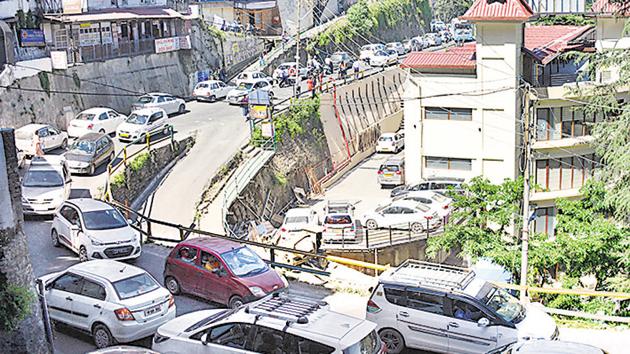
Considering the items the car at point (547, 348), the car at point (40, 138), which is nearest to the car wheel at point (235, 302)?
the car at point (547, 348)

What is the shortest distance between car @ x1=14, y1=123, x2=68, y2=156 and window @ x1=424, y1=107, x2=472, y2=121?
18000 mm

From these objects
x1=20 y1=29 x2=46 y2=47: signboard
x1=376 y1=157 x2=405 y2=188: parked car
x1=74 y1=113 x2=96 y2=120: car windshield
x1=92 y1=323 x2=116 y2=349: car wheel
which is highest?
x1=20 y1=29 x2=46 y2=47: signboard

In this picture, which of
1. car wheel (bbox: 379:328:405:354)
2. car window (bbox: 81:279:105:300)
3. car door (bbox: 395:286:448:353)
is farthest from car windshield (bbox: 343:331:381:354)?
car window (bbox: 81:279:105:300)

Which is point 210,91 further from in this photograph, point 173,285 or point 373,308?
point 373,308

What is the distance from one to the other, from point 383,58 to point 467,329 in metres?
57.6

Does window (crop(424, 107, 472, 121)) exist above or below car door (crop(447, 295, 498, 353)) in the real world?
below

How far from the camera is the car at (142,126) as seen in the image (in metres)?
40.8

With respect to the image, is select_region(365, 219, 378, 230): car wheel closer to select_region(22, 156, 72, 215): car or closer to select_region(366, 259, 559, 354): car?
select_region(22, 156, 72, 215): car

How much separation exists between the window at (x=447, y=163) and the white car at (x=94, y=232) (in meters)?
22.3

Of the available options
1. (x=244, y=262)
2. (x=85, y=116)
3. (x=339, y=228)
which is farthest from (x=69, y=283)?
(x=85, y=116)

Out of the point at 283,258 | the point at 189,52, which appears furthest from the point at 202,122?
the point at 283,258

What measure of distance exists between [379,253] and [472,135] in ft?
33.9

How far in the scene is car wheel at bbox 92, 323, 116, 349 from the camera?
1681cm

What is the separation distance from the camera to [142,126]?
1615 inches
